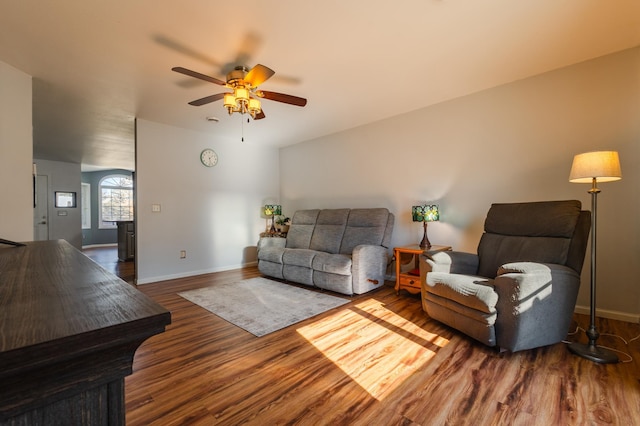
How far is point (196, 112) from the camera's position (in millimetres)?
3881

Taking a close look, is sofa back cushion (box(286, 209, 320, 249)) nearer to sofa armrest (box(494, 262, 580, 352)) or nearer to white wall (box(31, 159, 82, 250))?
sofa armrest (box(494, 262, 580, 352))

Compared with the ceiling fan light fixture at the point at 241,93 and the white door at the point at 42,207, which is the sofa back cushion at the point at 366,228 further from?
the white door at the point at 42,207

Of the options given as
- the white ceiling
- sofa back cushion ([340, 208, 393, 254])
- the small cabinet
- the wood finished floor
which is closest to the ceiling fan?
the white ceiling

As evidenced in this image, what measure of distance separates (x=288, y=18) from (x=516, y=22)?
1.69 metres

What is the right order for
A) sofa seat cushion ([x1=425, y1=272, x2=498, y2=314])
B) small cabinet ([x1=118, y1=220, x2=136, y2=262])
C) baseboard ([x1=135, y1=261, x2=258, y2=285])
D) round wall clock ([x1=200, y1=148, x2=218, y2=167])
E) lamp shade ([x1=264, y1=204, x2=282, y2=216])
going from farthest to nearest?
small cabinet ([x1=118, y1=220, x2=136, y2=262]) → lamp shade ([x1=264, y1=204, x2=282, y2=216]) → round wall clock ([x1=200, y1=148, x2=218, y2=167]) → baseboard ([x1=135, y1=261, x2=258, y2=285]) → sofa seat cushion ([x1=425, y1=272, x2=498, y2=314])

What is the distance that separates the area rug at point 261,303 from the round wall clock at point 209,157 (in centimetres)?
209

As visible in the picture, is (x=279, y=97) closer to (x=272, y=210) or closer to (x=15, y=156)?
(x=15, y=156)

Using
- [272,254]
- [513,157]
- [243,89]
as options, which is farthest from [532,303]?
[272,254]

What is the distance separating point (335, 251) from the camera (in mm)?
4141

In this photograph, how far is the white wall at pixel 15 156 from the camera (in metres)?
2.65

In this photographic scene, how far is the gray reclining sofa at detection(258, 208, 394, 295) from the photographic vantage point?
3.48 m

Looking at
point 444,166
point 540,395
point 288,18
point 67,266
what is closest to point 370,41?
point 288,18

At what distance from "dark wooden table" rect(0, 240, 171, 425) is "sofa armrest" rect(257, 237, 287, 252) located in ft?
13.3

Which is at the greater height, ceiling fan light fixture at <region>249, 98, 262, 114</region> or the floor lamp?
ceiling fan light fixture at <region>249, 98, 262, 114</region>
